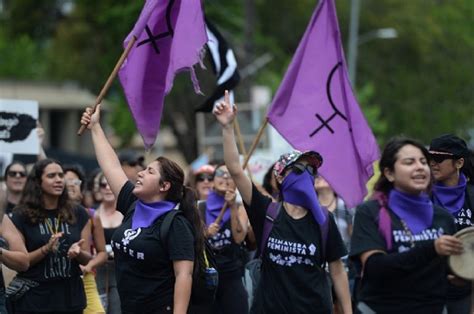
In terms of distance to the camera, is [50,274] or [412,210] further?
[50,274]

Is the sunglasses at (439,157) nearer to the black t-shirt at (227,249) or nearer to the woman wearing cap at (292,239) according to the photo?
the woman wearing cap at (292,239)

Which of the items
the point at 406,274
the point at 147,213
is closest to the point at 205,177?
the point at 147,213

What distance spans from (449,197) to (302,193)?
1329 millimetres

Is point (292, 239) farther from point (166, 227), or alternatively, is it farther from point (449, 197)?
point (449, 197)

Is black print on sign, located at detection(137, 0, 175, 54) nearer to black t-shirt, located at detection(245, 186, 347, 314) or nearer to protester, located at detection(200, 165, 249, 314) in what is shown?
protester, located at detection(200, 165, 249, 314)

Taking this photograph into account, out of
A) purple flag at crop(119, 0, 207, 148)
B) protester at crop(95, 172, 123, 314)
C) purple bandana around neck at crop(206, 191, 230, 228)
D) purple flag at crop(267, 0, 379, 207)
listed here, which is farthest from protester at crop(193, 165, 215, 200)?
purple flag at crop(119, 0, 207, 148)

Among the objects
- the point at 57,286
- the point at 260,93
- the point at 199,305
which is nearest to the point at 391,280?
the point at 199,305

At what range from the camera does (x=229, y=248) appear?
1034cm

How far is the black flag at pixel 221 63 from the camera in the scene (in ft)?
37.9

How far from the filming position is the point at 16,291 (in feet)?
27.9

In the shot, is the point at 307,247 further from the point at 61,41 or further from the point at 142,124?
the point at 61,41

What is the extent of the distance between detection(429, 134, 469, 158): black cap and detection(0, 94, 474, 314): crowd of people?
10 millimetres

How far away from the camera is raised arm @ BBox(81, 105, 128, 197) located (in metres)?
7.70

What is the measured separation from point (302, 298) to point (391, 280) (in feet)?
2.98
